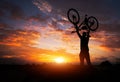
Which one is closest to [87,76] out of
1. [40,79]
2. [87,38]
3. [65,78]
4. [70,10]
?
[65,78]

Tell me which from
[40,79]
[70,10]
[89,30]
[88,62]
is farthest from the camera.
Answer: [70,10]

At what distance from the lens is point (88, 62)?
53.5 feet

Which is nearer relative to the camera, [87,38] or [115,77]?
[115,77]

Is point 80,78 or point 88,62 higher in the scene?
point 88,62

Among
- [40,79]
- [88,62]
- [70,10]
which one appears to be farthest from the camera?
[70,10]

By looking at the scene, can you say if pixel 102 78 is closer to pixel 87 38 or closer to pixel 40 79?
pixel 40 79

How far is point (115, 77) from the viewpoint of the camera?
12742mm

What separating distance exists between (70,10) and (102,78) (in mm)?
8597

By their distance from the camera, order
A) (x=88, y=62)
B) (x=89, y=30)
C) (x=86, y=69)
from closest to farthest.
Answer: (x=86, y=69) < (x=88, y=62) < (x=89, y=30)

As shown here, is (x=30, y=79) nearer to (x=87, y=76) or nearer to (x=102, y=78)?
(x=87, y=76)

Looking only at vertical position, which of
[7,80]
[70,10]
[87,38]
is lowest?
[7,80]

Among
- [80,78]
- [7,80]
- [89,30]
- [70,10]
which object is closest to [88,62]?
[89,30]

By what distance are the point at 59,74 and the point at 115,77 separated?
365 cm

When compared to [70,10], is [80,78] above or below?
below
